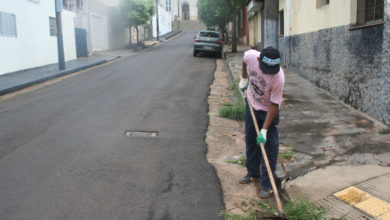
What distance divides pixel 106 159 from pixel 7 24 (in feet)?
40.4

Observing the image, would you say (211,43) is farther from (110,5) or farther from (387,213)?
(387,213)

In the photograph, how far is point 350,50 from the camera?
844cm

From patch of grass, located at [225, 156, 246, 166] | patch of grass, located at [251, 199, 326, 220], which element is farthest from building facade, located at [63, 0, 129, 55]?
patch of grass, located at [251, 199, 326, 220]

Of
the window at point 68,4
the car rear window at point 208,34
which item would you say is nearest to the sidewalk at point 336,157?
the car rear window at point 208,34

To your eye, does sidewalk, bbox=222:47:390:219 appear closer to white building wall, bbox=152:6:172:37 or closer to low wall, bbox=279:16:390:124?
low wall, bbox=279:16:390:124

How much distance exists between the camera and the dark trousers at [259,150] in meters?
4.53

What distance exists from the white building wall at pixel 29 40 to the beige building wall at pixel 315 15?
1037cm

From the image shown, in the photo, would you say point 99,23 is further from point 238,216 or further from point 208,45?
point 238,216

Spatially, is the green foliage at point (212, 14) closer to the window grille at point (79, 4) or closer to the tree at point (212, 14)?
the tree at point (212, 14)

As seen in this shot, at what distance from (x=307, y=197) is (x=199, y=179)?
125 centimetres

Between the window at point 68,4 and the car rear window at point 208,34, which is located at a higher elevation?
the window at point 68,4

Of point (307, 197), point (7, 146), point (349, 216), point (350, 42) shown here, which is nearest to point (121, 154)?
point (7, 146)

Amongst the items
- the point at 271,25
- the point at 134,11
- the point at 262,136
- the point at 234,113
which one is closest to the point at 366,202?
the point at 262,136

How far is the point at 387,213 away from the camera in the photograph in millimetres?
3814
